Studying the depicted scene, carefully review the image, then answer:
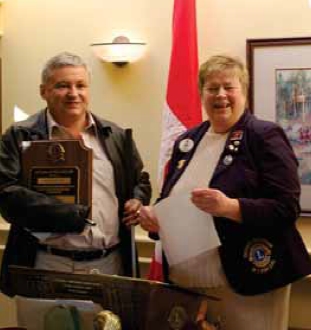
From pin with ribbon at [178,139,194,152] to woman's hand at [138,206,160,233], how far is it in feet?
0.79

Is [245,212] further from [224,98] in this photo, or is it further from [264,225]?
[224,98]

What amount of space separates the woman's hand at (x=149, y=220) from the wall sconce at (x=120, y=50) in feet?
4.53

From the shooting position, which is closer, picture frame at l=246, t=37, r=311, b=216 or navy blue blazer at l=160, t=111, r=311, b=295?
navy blue blazer at l=160, t=111, r=311, b=295

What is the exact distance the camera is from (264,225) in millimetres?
1788

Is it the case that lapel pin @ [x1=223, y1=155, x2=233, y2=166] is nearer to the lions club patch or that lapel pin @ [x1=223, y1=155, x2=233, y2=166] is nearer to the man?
the lions club patch

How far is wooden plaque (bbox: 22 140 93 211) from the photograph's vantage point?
1.90 meters

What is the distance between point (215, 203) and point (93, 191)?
0.51m

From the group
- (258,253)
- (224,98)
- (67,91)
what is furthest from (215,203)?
(67,91)

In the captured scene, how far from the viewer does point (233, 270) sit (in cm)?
184

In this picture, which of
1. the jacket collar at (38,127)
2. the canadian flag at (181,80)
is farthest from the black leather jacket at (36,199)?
the canadian flag at (181,80)

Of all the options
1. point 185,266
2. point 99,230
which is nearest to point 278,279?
point 185,266

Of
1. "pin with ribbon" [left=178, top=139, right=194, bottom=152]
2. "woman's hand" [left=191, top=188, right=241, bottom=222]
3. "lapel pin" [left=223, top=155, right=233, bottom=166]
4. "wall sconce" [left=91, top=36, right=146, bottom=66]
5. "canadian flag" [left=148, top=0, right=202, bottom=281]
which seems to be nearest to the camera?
"woman's hand" [left=191, top=188, right=241, bottom=222]

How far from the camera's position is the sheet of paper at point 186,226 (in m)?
1.82

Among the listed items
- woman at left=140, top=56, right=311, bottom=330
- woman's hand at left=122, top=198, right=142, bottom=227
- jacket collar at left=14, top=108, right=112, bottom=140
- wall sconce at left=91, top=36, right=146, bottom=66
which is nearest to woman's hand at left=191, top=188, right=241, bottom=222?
woman at left=140, top=56, right=311, bottom=330
